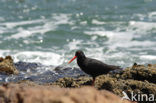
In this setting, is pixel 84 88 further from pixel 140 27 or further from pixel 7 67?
pixel 140 27

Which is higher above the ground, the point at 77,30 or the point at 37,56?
the point at 77,30

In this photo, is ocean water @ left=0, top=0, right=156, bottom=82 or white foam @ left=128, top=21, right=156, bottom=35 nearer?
ocean water @ left=0, top=0, right=156, bottom=82

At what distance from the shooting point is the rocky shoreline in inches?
125

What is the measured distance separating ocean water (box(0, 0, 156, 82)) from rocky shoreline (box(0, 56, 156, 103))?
3719mm

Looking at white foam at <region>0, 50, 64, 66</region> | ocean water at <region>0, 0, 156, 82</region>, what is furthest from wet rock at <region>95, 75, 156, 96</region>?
white foam at <region>0, 50, 64, 66</region>

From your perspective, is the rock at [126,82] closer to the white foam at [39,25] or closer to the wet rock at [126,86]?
the wet rock at [126,86]

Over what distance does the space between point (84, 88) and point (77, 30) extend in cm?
1145

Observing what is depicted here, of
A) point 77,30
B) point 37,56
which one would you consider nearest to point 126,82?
point 37,56

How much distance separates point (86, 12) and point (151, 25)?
4106 millimetres

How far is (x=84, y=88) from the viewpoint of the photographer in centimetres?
333

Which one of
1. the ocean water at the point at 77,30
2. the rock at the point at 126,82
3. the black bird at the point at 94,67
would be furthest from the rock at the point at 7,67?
the ocean water at the point at 77,30

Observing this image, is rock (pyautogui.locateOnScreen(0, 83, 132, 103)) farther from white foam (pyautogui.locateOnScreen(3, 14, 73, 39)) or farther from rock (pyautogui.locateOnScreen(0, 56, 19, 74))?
white foam (pyautogui.locateOnScreen(3, 14, 73, 39))

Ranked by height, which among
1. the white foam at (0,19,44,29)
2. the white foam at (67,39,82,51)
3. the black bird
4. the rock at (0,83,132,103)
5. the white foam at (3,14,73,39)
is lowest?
the white foam at (67,39,82,51)

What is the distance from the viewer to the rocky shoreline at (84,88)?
125 inches
